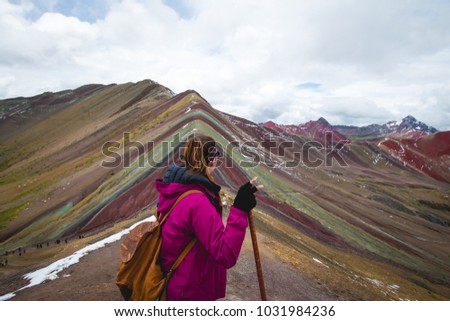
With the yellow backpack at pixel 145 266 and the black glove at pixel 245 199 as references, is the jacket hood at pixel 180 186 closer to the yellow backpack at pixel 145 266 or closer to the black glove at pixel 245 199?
the yellow backpack at pixel 145 266

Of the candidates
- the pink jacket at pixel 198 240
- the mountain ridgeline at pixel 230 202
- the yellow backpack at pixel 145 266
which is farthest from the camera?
the mountain ridgeline at pixel 230 202

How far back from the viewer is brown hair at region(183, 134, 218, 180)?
3.33m

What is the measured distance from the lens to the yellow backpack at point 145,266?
3254 mm

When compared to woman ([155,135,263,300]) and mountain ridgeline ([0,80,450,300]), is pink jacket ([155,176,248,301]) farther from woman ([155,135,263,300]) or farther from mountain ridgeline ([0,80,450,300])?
mountain ridgeline ([0,80,450,300])

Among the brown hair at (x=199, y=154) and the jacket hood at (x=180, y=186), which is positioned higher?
the brown hair at (x=199, y=154)

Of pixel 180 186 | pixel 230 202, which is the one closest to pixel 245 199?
pixel 180 186

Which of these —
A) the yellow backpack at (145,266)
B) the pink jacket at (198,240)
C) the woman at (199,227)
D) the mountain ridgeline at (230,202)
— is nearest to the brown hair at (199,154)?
the woman at (199,227)

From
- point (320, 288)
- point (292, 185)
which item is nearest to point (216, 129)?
point (292, 185)

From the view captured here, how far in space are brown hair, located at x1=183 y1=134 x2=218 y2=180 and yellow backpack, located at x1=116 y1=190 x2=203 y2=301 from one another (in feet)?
1.11

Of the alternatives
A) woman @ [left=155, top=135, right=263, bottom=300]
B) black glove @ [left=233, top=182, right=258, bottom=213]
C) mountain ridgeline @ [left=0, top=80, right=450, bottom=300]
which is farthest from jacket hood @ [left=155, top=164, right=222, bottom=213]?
mountain ridgeline @ [left=0, top=80, right=450, bottom=300]

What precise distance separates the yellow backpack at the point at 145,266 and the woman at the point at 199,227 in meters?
0.06

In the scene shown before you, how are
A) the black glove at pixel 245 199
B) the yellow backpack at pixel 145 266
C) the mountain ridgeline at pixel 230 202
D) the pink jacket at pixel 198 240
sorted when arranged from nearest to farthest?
the pink jacket at pixel 198 240 → the black glove at pixel 245 199 → the yellow backpack at pixel 145 266 → the mountain ridgeline at pixel 230 202

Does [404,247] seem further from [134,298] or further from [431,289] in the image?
[134,298]

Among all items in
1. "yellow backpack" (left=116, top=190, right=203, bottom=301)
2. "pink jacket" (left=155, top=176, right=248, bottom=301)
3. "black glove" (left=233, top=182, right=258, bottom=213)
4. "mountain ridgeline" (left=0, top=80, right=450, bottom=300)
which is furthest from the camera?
"mountain ridgeline" (left=0, top=80, right=450, bottom=300)
